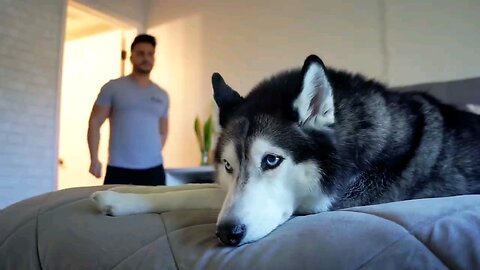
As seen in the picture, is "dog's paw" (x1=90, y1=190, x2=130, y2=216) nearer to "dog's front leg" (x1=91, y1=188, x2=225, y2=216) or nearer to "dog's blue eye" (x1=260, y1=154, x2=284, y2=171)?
"dog's front leg" (x1=91, y1=188, x2=225, y2=216)

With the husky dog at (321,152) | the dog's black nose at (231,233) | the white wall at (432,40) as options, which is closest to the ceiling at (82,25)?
the white wall at (432,40)

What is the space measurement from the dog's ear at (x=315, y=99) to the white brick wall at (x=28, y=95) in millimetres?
3395

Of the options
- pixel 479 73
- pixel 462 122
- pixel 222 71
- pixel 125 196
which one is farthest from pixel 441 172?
pixel 222 71

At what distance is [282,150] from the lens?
112 centimetres

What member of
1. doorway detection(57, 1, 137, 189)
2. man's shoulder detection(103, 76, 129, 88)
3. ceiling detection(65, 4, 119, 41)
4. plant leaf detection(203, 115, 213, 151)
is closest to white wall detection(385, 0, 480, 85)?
plant leaf detection(203, 115, 213, 151)

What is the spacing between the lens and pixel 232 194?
42.0 inches

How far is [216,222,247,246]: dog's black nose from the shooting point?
926 mm

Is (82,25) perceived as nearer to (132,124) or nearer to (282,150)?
(132,124)

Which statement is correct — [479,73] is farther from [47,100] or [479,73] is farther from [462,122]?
[47,100]

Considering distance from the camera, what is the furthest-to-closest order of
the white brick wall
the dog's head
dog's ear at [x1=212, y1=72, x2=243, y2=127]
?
the white brick wall
dog's ear at [x1=212, y1=72, x2=243, y2=127]
the dog's head

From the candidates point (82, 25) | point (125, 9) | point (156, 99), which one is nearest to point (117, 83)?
point (156, 99)

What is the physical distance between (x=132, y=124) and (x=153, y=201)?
1981 millimetres

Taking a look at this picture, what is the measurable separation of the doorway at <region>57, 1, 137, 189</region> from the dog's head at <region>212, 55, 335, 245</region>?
13.8 feet

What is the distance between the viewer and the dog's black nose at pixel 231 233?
926 mm
